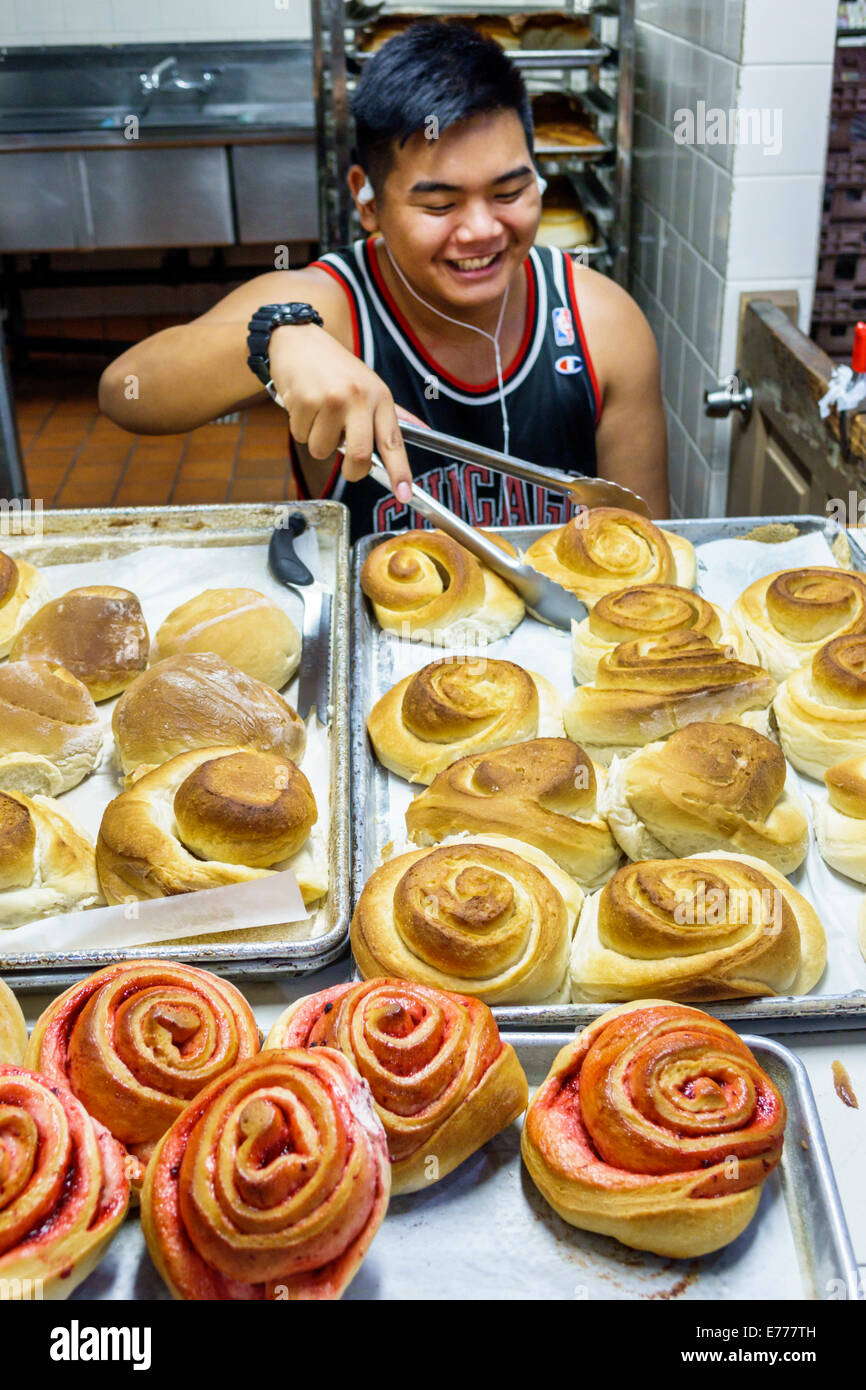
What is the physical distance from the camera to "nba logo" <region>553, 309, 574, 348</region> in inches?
104

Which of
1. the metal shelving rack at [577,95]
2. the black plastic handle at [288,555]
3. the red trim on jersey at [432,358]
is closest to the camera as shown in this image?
the black plastic handle at [288,555]

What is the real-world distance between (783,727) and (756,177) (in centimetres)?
188

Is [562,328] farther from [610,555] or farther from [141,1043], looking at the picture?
[141,1043]

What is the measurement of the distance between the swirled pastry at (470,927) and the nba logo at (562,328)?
1693mm

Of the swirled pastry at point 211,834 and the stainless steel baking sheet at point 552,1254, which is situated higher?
the swirled pastry at point 211,834

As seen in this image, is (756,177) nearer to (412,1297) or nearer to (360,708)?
(360,708)

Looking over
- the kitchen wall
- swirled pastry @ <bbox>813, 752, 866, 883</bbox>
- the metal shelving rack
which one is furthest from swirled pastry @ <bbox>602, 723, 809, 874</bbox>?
the metal shelving rack

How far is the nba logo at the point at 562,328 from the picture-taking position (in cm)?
265

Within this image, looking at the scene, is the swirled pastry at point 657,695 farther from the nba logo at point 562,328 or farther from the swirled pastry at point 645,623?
the nba logo at point 562,328

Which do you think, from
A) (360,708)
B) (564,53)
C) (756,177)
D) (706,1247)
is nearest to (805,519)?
(360,708)

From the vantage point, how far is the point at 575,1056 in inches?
41.6

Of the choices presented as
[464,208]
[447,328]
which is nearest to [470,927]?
[464,208]

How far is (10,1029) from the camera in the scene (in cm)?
108

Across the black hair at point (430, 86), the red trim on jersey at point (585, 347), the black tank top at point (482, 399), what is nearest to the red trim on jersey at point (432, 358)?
the black tank top at point (482, 399)
